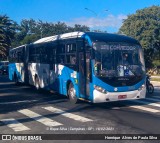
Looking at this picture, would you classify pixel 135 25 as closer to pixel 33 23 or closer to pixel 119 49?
pixel 119 49

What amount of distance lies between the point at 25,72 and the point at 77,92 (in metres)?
10.1

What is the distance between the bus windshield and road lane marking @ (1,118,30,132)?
376 centimetres

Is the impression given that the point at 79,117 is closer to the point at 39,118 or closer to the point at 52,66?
the point at 39,118

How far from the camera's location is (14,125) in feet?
34.4

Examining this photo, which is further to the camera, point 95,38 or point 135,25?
point 135,25

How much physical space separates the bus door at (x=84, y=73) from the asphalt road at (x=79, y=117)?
0.66m

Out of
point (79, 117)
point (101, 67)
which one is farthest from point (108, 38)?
point (79, 117)

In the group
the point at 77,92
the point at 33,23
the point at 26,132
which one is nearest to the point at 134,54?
the point at 77,92

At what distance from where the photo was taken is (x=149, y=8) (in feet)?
202

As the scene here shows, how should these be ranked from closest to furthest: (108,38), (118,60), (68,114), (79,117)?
1. (79,117)
2. (68,114)
3. (118,60)
4. (108,38)

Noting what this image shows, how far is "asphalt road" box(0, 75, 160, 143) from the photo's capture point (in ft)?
31.2

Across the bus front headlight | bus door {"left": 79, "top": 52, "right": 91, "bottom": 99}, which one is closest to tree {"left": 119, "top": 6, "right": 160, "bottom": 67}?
bus door {"left": 79, "top": 52, "right": 91, "bottom": 99}

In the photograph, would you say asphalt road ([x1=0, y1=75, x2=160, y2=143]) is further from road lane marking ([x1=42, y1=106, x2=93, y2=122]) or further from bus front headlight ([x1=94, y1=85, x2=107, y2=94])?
bus front headlight ([x1=94, y1=85, x2=107, y2=94])

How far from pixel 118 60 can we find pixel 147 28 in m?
45.3
